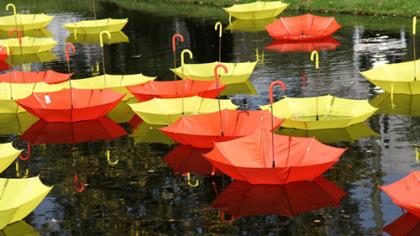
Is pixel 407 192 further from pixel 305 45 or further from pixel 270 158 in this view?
pixel 305 45

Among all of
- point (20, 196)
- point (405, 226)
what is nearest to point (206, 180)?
point (20, 196)

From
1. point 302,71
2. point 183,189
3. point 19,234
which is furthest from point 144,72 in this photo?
point 19,234

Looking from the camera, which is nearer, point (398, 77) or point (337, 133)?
point (337, 133)

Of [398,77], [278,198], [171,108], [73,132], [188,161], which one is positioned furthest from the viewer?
[398,77]

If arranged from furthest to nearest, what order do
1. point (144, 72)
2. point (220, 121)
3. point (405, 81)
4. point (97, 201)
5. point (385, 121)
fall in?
point (144, 72) → point (405, 81) → point (385, 121) → point (220, 121) → point (97, 201)

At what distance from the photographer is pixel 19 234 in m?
16.2

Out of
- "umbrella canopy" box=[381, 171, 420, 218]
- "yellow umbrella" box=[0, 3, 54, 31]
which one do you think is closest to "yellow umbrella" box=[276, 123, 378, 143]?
"umbrella canopy" box=[381, 171, 420, 218]

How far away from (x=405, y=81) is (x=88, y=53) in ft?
63.2

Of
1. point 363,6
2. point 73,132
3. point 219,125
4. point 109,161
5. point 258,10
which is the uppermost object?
point 363,6

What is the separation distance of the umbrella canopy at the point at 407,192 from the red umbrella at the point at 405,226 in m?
0.20

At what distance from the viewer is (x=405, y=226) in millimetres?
15484

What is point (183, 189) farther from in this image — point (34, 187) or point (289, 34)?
point (289, 34)

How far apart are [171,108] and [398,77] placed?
7247 millimetres

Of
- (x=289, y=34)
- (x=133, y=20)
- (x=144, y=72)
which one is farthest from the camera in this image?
(x=133, y=20)
